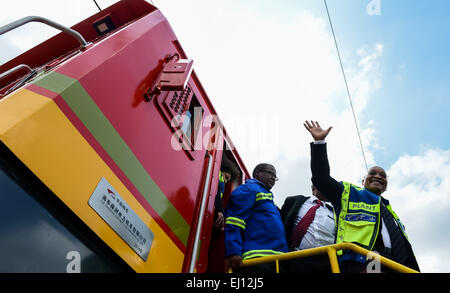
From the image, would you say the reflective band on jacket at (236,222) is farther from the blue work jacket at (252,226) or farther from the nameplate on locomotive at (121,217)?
the nameplate on locomotive at (121,217)

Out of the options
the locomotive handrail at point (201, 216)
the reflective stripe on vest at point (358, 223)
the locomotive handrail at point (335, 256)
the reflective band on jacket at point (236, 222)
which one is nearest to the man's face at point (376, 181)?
the reflective stripe on vest at point (358, 223)

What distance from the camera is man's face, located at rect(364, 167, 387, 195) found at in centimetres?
295

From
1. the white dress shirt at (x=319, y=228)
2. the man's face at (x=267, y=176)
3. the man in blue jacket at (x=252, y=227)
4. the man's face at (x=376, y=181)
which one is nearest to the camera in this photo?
the man in blue jacket at (x=252, y=227)

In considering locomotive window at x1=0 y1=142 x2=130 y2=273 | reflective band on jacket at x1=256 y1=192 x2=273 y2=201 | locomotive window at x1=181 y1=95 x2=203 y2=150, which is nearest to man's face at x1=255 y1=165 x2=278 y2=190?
reflective band on jacket at x1=256 y1=192 x2=273 y2=201

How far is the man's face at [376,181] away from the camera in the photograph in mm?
2953

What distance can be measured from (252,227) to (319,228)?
1.86ft

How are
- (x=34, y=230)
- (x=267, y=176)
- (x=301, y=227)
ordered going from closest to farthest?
1. (x=34, y=230)
2. (x=301, y=227)
3. (x=267, y=176)

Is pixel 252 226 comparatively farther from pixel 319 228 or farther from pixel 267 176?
pixel 267 176

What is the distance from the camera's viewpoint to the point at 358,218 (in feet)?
7.70

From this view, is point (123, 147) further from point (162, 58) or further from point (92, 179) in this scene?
point (162, 58)

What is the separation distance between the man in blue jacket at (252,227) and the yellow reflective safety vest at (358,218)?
48 cm

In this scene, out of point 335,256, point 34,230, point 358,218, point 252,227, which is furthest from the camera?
point 252,227

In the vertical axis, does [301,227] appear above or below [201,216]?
below

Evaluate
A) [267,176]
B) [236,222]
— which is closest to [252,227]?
[236,222]
